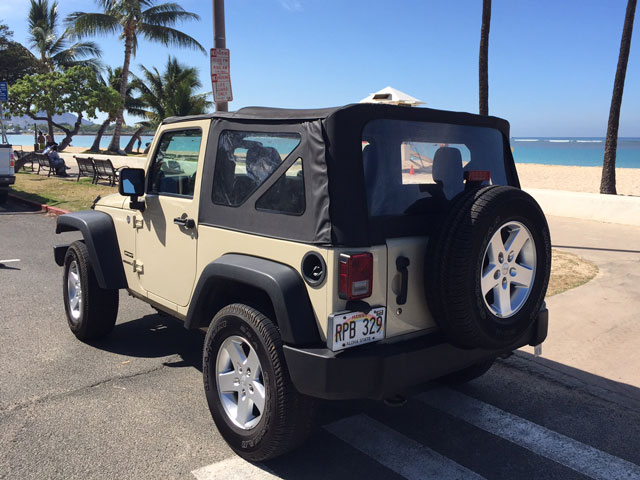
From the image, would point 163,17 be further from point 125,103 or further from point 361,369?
point 361,369

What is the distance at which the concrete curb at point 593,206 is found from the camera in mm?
10633

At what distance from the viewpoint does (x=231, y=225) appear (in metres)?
3.32

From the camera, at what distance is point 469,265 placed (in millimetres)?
2777

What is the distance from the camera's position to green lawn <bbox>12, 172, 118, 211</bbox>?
13773mm

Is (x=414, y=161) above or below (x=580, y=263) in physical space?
above

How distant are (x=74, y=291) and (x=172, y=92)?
42.6m

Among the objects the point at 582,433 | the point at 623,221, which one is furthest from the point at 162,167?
the point at 623,221

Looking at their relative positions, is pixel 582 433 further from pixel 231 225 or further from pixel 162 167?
pixel 162 167

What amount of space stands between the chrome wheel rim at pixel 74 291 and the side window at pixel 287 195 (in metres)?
2.57

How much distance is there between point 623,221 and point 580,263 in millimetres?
3776

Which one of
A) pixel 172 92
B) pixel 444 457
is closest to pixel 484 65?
pixel 444 457

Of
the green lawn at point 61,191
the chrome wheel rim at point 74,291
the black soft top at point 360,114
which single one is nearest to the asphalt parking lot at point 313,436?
the chrome wheel rim at point 74,291

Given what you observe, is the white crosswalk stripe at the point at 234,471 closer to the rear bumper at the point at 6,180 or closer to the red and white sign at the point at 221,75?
the red and white sign at the point at 221,75

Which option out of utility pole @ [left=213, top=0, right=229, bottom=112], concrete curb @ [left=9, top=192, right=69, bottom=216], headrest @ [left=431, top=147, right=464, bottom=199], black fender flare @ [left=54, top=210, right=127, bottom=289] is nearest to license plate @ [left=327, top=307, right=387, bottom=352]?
headrest @ [left=431, top=147, right=464, bottom=199]
